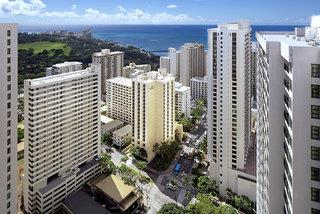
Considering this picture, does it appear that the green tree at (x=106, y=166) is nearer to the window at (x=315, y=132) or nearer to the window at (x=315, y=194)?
the window at (x=315, y=194)

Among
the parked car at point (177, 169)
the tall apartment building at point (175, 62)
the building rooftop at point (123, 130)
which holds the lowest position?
the parked car at point (177, 169)

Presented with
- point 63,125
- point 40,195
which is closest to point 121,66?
point 63,125

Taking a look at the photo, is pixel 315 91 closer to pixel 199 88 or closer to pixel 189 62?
pixel 199 88

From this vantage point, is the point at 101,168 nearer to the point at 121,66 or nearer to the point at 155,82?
the point at 155,82

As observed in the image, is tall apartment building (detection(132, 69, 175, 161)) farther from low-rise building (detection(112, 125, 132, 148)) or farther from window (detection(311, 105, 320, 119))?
window (detection(311, 105, 320, 119))

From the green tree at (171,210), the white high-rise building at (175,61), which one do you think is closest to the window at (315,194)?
the green tree at (171,210)

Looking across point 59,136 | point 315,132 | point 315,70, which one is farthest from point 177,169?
point 315,70

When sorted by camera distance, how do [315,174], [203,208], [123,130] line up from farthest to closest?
[123,130]
[203,208]
[315,174]
